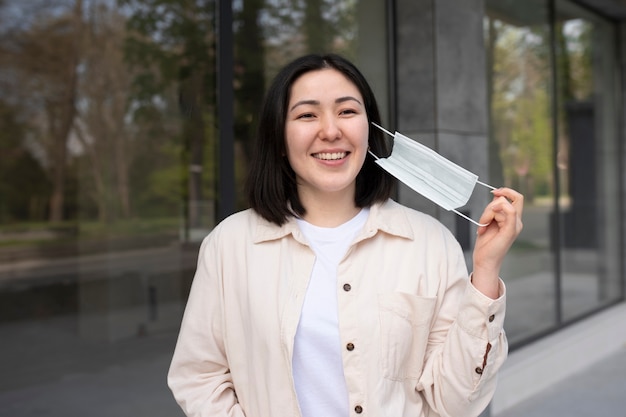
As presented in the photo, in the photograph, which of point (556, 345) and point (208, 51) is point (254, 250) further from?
point (208, 51)

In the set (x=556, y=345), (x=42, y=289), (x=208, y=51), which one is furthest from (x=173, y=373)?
(x=42, y=289)

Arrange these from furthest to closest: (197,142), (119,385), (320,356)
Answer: (197,142) < (119,385) < (320,356)

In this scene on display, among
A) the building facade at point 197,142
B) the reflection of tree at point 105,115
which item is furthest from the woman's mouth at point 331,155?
the reflection of tree at point 105,115

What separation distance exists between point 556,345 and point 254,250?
506 cm

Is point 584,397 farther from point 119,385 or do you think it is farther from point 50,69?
point 50,69

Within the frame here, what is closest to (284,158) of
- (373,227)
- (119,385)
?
(373,227)

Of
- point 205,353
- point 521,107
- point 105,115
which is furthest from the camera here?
point 105,115

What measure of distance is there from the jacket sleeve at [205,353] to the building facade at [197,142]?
1691 mm

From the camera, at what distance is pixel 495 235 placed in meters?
1.52

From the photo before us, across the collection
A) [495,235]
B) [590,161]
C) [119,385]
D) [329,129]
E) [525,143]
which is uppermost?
[525,143]

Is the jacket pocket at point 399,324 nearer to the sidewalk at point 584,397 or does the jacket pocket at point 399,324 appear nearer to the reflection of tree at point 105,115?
the sidewalk at point 584,397

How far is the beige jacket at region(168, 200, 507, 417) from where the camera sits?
1.59m

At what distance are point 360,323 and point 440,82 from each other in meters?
2.83

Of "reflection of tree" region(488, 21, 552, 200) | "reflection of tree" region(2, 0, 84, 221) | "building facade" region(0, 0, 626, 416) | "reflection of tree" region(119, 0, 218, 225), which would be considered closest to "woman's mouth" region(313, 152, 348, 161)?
"building facade" region(0, 0, 626, 416)
